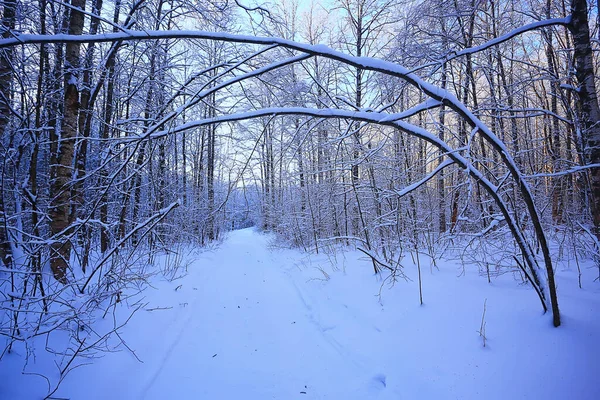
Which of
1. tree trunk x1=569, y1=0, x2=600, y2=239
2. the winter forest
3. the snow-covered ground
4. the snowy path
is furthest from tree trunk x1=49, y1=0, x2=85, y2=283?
tree trunk x1=569, y1=0, x2=600, y2=239

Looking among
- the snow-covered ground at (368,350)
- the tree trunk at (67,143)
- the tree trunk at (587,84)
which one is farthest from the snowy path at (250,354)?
the tree trunk at (587,84)

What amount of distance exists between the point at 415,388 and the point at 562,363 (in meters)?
1.02

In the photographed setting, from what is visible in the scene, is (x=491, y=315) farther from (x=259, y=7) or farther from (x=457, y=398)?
(x=259, y=7)

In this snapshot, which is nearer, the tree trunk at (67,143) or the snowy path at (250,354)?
the snowy path at (250,354)

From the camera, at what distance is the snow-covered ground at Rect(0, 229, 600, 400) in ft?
6.03

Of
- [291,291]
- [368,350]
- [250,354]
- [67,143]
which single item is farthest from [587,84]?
[67,143]

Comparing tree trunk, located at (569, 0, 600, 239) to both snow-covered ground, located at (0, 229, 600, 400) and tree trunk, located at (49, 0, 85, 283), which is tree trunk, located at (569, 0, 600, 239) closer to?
snow-covered ground, located at (0, 229, 600, 400)

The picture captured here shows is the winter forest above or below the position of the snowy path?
above

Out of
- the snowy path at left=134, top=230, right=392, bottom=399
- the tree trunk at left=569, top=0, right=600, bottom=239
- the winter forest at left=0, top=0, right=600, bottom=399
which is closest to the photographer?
the winter forest at left=0, top=0, right=600, bottom=399

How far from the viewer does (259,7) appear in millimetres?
2592

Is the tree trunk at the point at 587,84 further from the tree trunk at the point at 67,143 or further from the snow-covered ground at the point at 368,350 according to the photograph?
the tree trunk at the point at 67,143

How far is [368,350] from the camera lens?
8.23 ft

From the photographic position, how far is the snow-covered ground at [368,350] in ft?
6.03

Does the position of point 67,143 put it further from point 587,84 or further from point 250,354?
point 587,84
